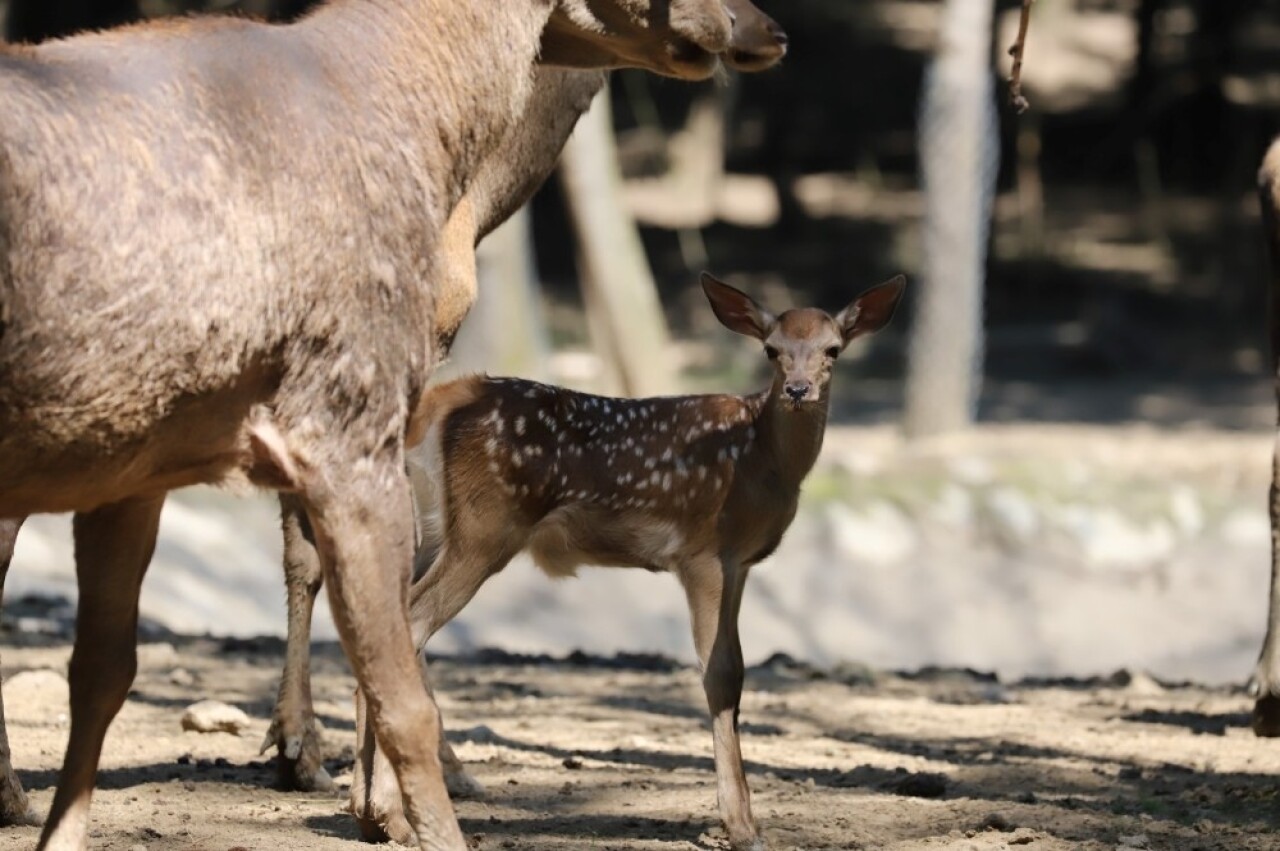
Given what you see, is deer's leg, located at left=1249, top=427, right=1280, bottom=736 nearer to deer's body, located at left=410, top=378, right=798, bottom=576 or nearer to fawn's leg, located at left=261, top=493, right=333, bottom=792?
deer's body, located at left=410, top=378, right=798, bottom=576

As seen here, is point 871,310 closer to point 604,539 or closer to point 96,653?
point 604,539

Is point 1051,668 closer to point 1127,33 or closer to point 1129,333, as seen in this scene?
point 1129,333

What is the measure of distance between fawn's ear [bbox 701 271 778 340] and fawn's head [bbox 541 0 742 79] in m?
1.58

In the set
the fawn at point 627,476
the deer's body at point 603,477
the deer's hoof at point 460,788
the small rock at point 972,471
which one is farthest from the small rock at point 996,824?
the small rock at point 972,471

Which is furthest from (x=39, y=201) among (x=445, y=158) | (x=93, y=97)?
(x=445, y=158)

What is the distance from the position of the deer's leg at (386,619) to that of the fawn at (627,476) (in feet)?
5.10

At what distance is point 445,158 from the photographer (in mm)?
5082

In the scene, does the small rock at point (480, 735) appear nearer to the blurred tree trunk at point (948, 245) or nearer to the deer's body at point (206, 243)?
the deer's body at point (206, 243)

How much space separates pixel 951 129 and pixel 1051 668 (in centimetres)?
508

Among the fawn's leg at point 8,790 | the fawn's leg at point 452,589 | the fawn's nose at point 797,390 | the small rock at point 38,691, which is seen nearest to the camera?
the fawn's leg at point 8,790

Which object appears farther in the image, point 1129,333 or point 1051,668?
point 1129,333

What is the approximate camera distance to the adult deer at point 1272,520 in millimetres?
7543

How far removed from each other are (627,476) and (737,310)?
74cm

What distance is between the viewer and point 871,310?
7090 millimetres
